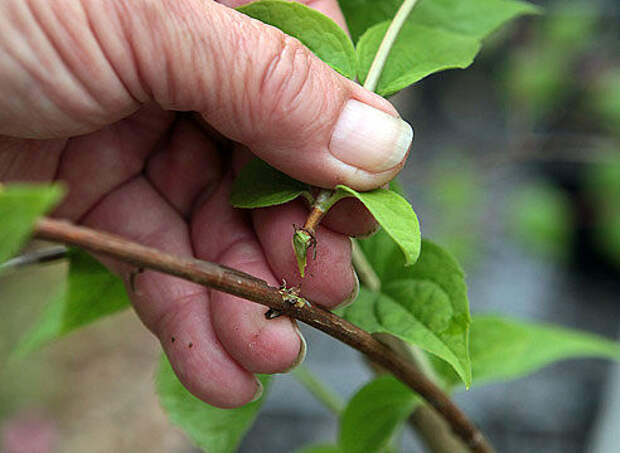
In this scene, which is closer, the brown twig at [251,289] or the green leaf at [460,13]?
the brown twig at [251,289]

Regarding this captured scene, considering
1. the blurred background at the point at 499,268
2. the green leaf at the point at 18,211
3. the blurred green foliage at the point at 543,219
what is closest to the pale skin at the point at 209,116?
the green leaf at the point at 18,211

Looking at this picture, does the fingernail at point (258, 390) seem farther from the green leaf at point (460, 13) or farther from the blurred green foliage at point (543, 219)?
the blurred green foliage at point (543, 219)

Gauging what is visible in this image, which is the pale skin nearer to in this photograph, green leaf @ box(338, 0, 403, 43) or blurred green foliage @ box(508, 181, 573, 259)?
green leaf @ box(338, 0, 403, 43)

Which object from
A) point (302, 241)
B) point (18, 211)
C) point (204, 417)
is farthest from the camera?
point (204, 417)

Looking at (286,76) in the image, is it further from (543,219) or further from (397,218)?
(543,219)

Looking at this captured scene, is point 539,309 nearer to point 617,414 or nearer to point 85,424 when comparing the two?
point 617,414

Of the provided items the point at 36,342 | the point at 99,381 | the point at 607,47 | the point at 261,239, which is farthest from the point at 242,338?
the point at 607,47

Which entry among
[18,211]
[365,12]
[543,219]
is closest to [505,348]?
[365,12]
